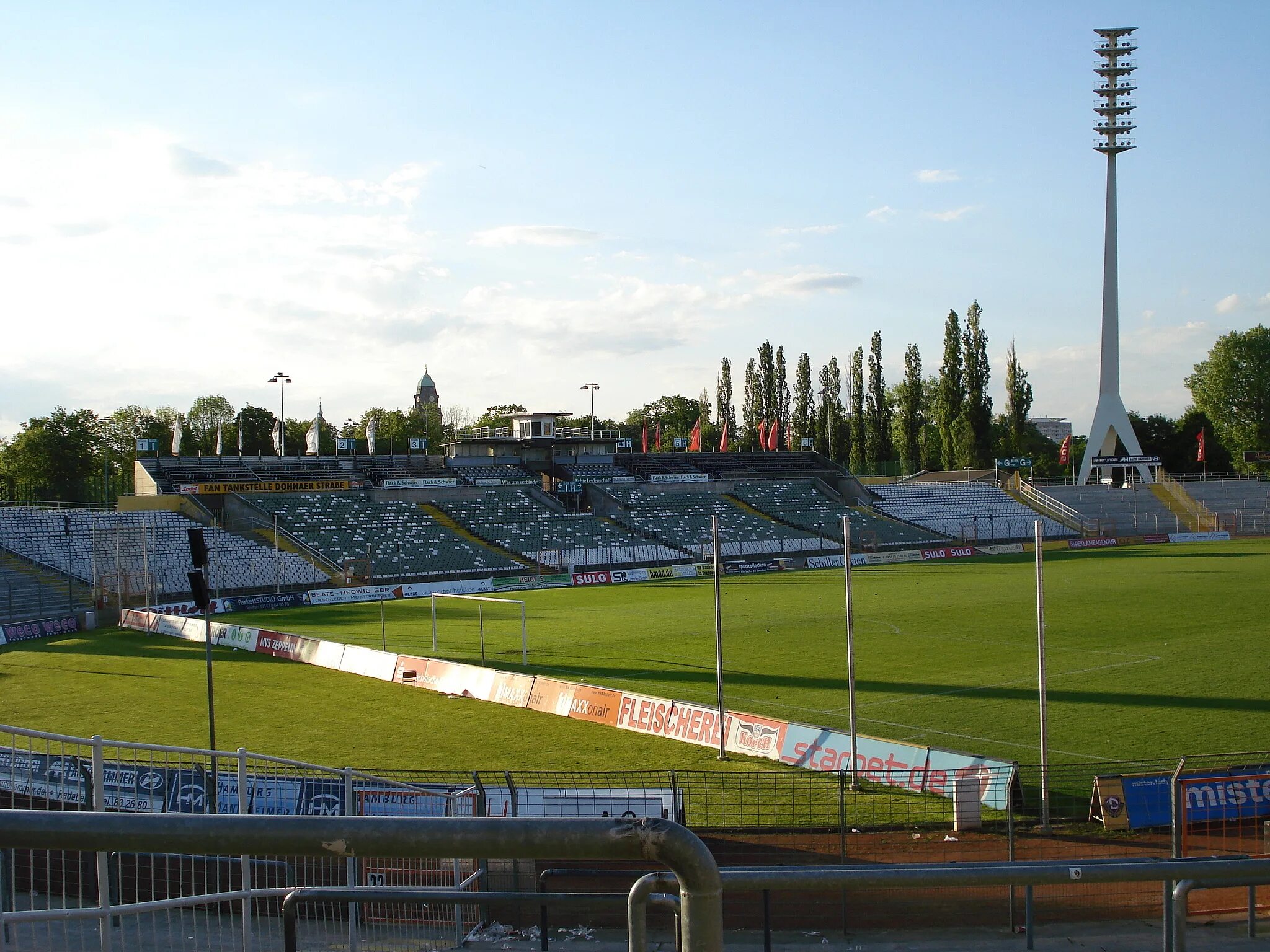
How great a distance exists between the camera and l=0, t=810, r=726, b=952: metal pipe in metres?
2.15

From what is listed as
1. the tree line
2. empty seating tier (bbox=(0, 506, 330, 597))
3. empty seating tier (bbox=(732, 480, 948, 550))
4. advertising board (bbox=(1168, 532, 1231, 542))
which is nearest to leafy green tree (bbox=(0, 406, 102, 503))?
the tree line

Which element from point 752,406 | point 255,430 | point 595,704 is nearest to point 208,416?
point 255,430

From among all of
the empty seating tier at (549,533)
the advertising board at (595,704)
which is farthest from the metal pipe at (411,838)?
the empty seating tier at (549,533)

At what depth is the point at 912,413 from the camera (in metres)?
100

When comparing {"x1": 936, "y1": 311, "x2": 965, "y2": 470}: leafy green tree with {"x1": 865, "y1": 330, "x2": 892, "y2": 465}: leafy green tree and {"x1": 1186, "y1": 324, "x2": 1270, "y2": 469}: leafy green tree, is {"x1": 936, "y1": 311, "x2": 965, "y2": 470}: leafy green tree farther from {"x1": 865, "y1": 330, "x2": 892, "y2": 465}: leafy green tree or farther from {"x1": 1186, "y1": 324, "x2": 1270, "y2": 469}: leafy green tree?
{"x1": 1186, "y1": 324, "x2": 1270, "y2": 469}: leafy green tree

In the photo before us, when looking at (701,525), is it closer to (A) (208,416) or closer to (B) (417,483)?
(B) (417,483)

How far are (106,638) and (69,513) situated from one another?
20.0 m

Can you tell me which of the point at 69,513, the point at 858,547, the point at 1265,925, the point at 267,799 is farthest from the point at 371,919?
the point at 858,547

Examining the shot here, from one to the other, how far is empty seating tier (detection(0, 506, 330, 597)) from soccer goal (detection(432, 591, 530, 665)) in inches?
415

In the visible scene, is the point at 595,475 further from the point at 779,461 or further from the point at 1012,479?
the point at 1012,479

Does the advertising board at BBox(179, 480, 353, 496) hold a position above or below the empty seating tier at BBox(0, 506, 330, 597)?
above

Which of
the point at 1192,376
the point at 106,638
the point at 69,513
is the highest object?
the point at 1192,376

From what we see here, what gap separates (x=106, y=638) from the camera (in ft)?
128

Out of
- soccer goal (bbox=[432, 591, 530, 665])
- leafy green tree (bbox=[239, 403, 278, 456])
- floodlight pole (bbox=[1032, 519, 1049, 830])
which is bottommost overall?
soccer goal (bbox=[432, 591, 530, 665])
